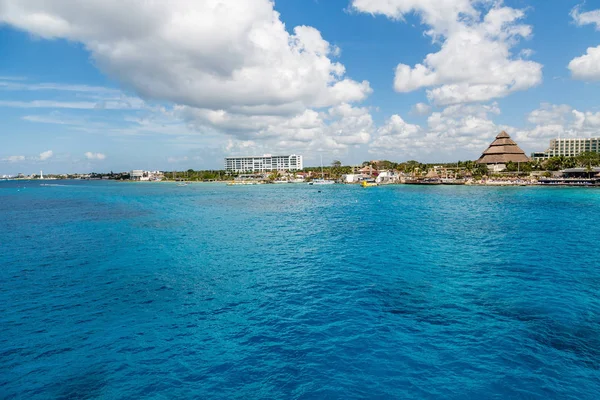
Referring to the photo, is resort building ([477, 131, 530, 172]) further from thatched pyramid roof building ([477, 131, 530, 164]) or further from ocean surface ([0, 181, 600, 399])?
ocean surface ([0, 181, 600, 399])

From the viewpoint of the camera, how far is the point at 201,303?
2138cm

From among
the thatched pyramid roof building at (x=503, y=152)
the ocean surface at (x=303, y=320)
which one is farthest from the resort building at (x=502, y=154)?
the ocean surface at (x=303, y=320)

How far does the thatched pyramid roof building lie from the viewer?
186250 mm

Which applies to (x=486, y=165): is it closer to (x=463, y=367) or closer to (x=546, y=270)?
(x=546, y=270)

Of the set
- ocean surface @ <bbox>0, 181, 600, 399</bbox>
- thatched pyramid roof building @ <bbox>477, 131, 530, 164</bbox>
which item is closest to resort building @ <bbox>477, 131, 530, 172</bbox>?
thatched pyramid roof building @ <bbox>477, 131, 530, 164</bbox>

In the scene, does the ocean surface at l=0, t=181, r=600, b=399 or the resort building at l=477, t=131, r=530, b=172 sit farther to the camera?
the resort building at l=477, t=131, r=530, b=172

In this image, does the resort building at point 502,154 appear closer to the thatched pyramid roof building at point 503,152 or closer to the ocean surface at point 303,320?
the thatched pyramid roof building at point 503,152

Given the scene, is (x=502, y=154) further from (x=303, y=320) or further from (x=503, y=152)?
(x=303, y=320)

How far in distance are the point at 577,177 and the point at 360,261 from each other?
149 metres

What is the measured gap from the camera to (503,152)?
620 ft

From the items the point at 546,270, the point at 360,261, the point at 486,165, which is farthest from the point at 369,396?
the point at 486,165

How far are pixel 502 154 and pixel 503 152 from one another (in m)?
1.22

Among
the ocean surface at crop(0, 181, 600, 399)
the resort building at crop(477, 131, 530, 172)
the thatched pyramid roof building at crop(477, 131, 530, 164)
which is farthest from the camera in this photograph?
the thatched pyramid roof building at crop(477, 131, 530, 164)

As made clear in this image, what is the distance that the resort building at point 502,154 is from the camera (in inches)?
7274
